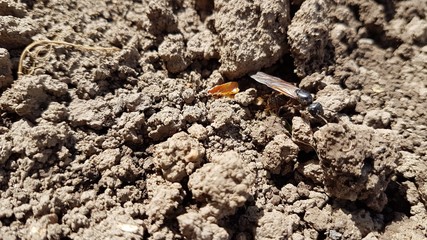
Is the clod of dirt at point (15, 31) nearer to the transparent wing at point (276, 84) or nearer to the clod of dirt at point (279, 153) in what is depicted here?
the transparent wing at point (276, 84)

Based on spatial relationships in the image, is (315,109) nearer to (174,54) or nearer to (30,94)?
(174,54)

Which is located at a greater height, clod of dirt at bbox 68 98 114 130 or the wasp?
the wasp

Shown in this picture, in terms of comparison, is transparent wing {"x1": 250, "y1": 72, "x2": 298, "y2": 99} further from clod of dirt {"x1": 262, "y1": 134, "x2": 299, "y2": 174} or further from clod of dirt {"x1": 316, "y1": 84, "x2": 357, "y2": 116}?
clod of dirt {"x1": 262, "y1": 134, "x2": 299, "y2": 174}

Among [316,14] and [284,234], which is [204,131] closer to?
[284,234]

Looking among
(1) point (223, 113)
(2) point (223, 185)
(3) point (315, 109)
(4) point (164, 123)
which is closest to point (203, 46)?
(1) point (223, 113)

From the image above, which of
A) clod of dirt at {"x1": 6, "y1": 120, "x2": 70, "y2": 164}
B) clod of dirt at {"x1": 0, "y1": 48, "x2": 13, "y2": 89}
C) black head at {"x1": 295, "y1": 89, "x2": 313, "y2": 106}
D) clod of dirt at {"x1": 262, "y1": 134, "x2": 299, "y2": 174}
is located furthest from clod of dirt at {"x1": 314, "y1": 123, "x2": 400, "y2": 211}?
clod of dirt at {"x1": 0, "y1": 48, "x2": 13, "y2": 89}

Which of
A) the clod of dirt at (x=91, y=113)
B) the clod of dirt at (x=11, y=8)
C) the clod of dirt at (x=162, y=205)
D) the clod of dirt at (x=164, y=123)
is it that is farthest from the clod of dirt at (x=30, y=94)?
the clod of dirt at (x=162, y=205)

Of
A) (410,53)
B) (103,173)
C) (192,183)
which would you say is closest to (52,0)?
(103,173)

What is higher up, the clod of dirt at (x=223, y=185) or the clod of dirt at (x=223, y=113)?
the clod of dirt at (x=223, y=113)
